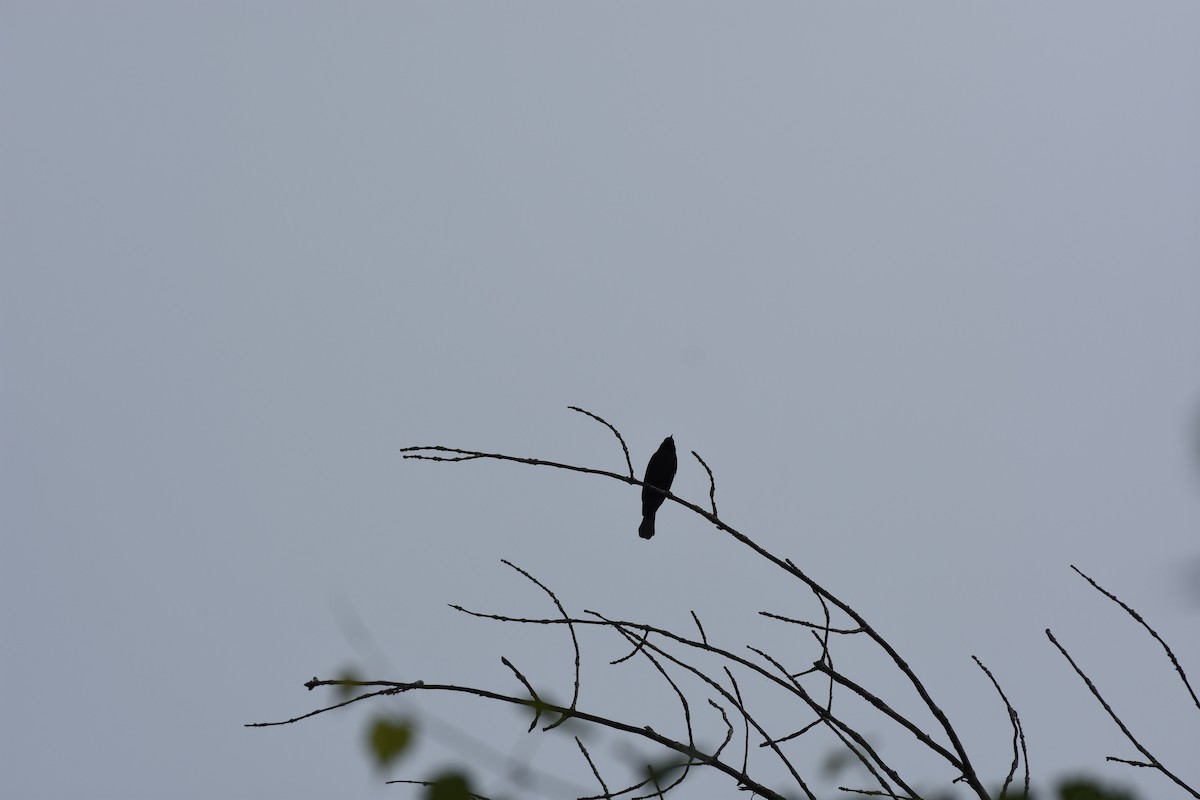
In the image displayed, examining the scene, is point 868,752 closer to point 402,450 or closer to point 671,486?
point 402,450

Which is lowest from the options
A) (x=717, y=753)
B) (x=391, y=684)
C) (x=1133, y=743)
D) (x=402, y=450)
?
(x=391, y=684)

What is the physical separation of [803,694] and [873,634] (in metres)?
0.18

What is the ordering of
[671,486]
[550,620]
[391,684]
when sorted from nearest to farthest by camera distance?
[391,684]
[550,620]
[671,486]

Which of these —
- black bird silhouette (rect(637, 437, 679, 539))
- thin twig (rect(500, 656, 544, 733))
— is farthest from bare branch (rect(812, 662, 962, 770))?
black bird silhouette (rect(637, 437, 679, 539))

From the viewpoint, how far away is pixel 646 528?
37.2ft

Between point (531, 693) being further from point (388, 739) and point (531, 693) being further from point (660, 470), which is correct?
point (660, 470)

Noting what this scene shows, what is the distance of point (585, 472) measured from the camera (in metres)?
2.66

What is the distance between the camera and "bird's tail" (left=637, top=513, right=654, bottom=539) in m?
11.2

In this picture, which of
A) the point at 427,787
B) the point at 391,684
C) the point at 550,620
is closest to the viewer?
the point at 427,787

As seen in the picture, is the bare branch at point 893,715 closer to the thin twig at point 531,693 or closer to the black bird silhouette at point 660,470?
the thin twig at point 531,693

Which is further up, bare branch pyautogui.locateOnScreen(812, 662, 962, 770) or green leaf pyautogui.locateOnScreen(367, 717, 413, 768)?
bare branch pyautogui.locateOnScreen(812, 662, 962, 770)

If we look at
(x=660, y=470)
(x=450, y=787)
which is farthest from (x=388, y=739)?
(x=660, y=470)

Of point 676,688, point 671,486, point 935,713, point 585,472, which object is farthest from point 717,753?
point 671,486

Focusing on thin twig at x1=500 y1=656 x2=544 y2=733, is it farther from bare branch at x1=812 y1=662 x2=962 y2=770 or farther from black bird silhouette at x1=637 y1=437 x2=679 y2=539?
black bird silhouette at x1=637 y1=437 x2=679 y2=539
